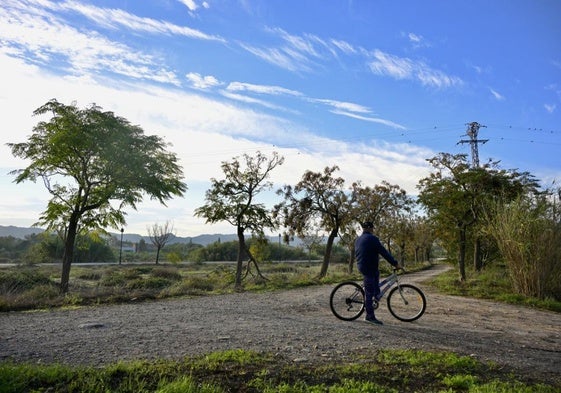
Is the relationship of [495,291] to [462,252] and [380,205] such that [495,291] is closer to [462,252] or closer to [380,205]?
[462,252]

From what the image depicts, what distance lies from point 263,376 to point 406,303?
5216 mm

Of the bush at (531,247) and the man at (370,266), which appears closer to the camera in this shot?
the man at (370,266)

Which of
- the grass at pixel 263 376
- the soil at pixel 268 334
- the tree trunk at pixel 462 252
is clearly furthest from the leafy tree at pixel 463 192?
the grass at pixel 263 376

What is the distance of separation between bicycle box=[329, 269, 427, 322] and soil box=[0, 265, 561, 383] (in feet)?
0.72

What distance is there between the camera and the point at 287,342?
672 cm

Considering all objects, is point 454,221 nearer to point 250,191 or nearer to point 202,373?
point 250,191

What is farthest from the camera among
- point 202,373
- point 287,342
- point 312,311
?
point 312,311

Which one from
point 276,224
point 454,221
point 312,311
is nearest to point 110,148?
point 276,224

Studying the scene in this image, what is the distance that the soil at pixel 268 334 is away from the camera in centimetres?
589

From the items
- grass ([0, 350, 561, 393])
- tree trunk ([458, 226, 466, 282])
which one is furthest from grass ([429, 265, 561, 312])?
grass ([0, 350, 561, 393])

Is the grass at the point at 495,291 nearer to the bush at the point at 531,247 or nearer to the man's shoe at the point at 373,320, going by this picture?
the bush at the point at 531,247

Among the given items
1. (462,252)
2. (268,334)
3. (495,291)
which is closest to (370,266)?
(268,334)

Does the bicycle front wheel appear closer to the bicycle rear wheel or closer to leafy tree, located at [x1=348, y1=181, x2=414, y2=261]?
the bicycle rear wheel

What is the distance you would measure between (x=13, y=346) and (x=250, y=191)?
1397 cm
